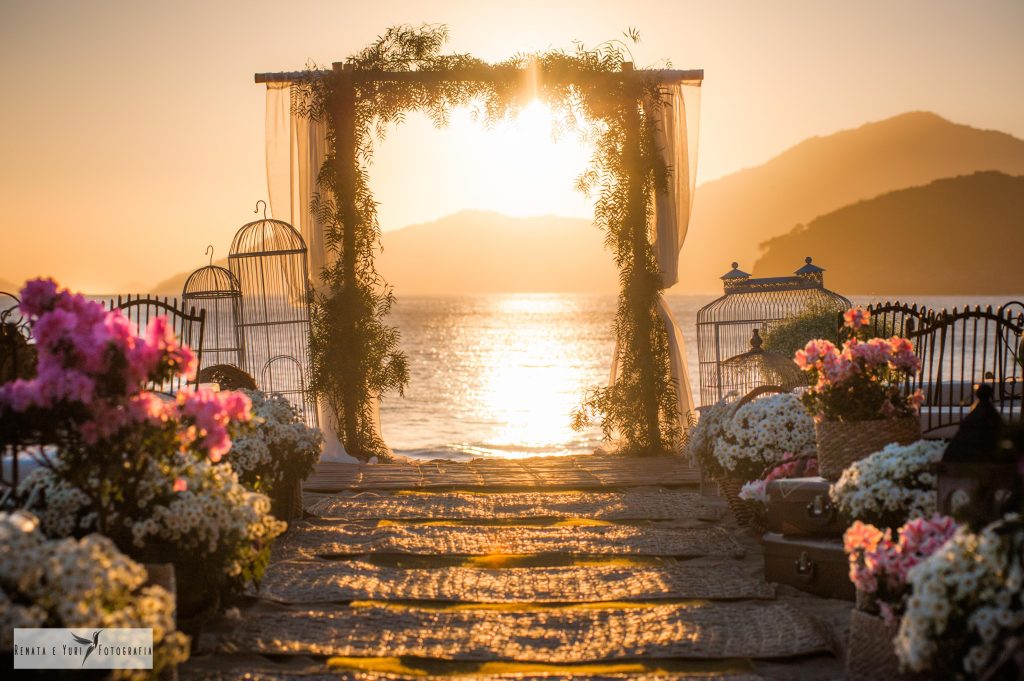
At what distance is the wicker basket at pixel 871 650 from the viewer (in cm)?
329

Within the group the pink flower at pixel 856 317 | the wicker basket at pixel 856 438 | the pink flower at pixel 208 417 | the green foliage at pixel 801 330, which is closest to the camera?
the pink flower at pixel 208 417

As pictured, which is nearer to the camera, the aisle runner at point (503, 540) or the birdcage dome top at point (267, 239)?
the aisle runner at point (503, 540)

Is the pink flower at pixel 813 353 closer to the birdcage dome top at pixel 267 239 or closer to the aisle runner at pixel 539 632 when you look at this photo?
the aisle runner at pixel 539 632

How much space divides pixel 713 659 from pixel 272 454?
3.00m

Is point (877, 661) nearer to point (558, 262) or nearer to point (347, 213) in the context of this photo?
point (347, 213)

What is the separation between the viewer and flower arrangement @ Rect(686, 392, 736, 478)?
21.0 ft

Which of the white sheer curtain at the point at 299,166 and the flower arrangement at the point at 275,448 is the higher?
the white sheer curtain at the point at 299,166

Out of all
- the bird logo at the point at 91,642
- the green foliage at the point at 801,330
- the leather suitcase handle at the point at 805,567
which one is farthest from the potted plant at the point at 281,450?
the green foliage at the point at 801,330

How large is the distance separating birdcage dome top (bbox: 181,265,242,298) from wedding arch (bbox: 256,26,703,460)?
2.47ft

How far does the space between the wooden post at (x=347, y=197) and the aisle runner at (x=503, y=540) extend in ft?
10.6

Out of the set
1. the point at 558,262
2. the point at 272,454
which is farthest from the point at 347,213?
the point at 558,262

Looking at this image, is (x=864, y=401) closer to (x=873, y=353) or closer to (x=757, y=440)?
(x=873, y=353)

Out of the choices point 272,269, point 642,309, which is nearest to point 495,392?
point 272,269

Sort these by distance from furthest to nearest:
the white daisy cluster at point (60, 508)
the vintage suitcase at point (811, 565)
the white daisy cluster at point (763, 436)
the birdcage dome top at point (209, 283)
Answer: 1. the birdcage dome top at point (209, 283)
2. the white daisy cluster at point (763, 436)
3. the vintage suitcase at point (811, 565)
4. the white daisy cluster at point (60, 508)
